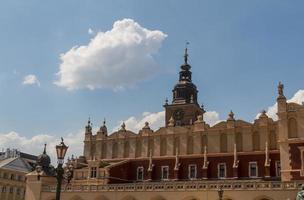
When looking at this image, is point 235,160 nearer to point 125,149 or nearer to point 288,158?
point 288,158

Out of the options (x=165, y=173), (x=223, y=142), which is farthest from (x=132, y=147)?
(x=223, y=142)

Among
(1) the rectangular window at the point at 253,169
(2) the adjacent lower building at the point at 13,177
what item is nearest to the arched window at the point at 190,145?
(1) the rectangular window at the point at 253,169

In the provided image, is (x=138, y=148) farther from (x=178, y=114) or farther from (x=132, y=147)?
(x=178, y=114)

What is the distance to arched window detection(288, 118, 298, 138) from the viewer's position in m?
46.3

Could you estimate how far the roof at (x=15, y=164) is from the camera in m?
79.8

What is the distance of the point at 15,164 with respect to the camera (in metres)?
82.4

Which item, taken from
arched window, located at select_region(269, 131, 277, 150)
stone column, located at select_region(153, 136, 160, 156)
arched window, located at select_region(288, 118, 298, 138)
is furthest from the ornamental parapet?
stone column, located at select_region(153, 136, 160, 156)

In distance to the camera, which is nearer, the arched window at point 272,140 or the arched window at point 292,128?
the arched window at point 292,128

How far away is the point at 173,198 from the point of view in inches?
1789

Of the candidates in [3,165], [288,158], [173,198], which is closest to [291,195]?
[288,158]

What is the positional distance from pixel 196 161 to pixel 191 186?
44.4 feet

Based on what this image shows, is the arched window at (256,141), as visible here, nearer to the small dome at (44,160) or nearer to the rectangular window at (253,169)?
the rectangular window at (253,169)

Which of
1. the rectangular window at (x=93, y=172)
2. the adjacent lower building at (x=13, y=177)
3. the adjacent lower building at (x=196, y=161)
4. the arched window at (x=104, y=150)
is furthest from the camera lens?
the adjacent lower building at (x=13, y=177)

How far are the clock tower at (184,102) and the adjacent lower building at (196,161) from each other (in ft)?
41.7
